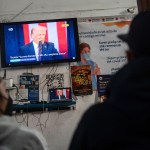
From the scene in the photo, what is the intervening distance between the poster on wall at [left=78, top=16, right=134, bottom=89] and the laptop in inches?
14.5

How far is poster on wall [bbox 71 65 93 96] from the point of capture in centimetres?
345

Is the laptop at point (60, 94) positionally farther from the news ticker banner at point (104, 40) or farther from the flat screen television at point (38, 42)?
the news ticker banner at point (104, 40)

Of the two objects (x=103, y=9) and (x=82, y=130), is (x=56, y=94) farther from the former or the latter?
(x=82, y=130)

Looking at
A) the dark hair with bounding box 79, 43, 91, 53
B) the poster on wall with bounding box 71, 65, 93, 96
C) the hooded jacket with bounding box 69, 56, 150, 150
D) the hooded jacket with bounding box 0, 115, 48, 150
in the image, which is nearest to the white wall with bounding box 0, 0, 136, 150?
the poster on wall with bounding box 71, 65, 93, 96

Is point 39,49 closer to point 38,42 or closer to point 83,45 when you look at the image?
point 38,42

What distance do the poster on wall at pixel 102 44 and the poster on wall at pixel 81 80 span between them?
2.5 inches

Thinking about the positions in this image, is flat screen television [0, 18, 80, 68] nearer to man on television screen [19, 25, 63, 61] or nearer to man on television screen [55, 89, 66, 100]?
man on television screen [19, 25, 63, 61]

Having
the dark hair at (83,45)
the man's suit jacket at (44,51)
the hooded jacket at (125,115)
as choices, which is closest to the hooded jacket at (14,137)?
the hooded jacket at (125,115)

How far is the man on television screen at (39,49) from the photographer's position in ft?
11.3

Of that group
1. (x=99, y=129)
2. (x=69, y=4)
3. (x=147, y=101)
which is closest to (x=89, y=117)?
(x=99, y=129)

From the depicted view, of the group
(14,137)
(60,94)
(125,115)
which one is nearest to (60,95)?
(60,94)

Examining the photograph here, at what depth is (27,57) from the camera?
3.45 m

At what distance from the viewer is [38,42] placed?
11.4 ft

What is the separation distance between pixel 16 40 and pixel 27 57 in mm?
239
